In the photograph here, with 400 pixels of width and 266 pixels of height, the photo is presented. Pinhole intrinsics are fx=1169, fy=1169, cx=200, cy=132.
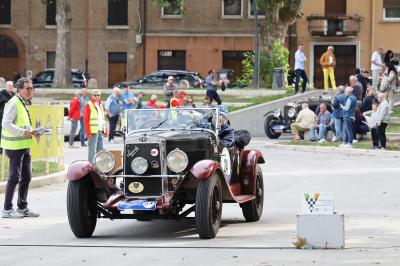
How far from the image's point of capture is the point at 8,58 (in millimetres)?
69312

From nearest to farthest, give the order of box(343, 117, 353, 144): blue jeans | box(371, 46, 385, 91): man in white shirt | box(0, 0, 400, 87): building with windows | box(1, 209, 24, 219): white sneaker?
box(1, 209, 24, 219): white sneaker < box(343, 117, 353, 144): blue jeans < box(371, 46, 385, 91): man in white shirt < box(0, 0, 400, 87): building with windows

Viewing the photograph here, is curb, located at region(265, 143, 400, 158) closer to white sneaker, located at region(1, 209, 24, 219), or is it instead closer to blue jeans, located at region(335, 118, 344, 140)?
blue jeans, located at region(335, 118, 344, 140)

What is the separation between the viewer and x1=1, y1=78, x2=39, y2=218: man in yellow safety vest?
16625mm

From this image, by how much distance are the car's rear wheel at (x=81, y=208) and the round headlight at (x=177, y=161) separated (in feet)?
3.47

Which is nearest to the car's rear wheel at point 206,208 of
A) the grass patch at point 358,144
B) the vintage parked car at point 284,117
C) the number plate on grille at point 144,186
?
the number plate on grille at point 144,186

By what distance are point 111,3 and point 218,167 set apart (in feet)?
184

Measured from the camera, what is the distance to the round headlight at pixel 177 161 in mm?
14375

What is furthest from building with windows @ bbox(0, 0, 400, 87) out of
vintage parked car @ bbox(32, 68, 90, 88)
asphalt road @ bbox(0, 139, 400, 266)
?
asphalt road @ bbox(0, 139, 400, 266)

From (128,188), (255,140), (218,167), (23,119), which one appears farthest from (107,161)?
(255,140)

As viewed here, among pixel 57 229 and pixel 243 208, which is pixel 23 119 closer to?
pixel 57 229

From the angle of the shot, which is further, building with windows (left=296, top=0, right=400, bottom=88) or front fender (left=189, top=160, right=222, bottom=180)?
building with windows (left=296, top=0, right=400, bottom=88)

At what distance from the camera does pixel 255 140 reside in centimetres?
3941

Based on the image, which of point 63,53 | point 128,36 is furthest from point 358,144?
point 128,36

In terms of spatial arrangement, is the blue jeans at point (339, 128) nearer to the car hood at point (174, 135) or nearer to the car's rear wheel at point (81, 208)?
the car hood at point (174, 135)
